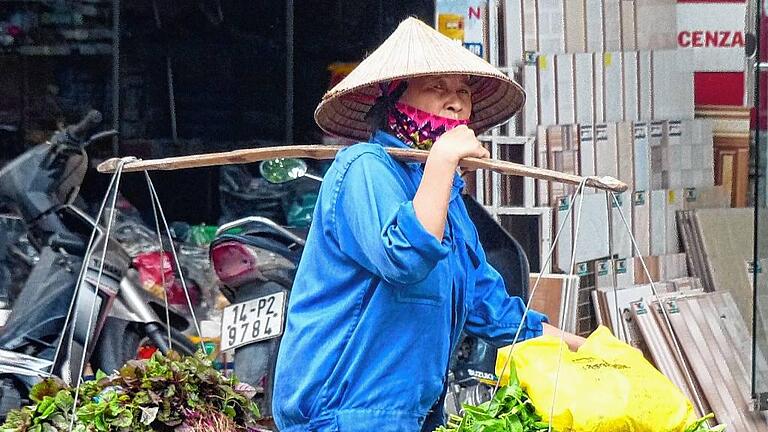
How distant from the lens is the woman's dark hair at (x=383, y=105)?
3.46 metres

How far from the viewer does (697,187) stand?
6.48 meters

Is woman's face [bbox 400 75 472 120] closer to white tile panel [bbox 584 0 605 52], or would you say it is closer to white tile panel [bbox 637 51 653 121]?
white tile panel [bbox 584 0 605 52]

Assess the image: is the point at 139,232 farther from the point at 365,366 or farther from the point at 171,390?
the point at 365,366

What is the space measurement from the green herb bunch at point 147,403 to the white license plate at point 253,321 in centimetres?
146

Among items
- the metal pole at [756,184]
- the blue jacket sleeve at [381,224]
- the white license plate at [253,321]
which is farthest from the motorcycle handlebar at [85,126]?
the metal pole at [756,184]

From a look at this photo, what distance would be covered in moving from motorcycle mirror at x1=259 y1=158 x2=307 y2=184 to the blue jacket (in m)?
2.49

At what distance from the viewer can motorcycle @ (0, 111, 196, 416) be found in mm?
5312

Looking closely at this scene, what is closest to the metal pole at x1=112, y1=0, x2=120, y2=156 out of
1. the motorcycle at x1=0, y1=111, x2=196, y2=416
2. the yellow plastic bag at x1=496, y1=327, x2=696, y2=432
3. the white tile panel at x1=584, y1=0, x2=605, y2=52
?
the motorcycle at x1=0, y1=111, x2=196, y2=416

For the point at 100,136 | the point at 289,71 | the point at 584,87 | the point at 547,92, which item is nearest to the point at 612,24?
the point at 584,87

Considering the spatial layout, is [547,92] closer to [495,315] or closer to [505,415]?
[495,315]

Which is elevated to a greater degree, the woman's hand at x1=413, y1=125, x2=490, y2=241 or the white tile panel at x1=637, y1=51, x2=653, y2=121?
the white tile panel at x1=637, y1=51, x2=653, y2=121

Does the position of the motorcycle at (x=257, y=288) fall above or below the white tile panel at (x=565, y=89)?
below

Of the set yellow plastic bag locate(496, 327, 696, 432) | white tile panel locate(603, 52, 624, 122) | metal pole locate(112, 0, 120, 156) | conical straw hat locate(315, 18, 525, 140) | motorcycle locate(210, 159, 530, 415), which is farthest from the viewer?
white tile panel locate(603, 52, 624, 122)

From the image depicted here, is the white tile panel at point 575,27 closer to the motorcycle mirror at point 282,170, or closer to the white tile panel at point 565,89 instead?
the white tile panel at point 565,89
